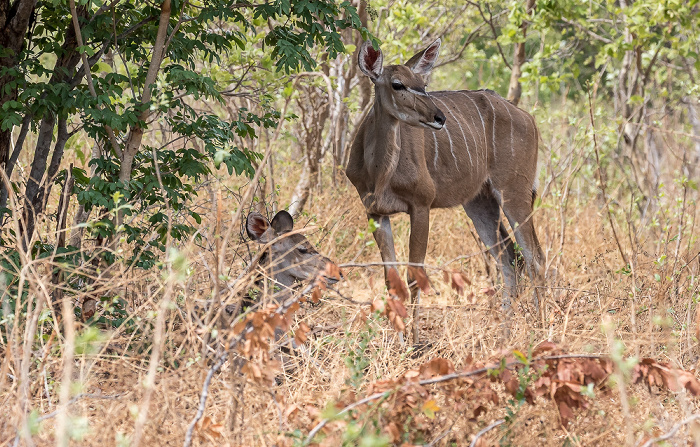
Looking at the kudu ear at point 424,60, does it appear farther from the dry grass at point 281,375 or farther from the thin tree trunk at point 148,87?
the thin tree trunk at point 148,87

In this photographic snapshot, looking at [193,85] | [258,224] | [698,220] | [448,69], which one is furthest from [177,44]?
[448,69]

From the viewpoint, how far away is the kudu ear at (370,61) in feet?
19.1

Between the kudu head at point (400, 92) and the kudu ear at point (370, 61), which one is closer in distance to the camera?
the kudu head at point (400, 92)

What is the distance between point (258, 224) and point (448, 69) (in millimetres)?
12861

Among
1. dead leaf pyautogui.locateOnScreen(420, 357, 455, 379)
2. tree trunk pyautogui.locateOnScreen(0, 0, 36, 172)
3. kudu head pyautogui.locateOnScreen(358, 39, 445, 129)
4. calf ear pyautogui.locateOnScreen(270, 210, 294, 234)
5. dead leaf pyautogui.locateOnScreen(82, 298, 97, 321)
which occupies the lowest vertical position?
dead leaf pyautogui.locateOnScreen(82, 298, 97, 321)

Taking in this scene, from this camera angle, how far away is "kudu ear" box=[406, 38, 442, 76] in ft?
20.2

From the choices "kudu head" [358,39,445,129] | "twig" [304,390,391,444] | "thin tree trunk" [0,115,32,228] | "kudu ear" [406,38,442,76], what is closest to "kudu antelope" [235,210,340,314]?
"kudu head" [358,39,445,129]

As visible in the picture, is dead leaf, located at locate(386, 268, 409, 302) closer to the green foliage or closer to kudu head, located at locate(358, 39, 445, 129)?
the green foliage

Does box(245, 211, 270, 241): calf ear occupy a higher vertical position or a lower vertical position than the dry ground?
higher

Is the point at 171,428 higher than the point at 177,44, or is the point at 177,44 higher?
the point at 177,44

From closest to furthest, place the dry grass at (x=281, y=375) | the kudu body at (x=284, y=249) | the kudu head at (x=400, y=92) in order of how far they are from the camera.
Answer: the dry grass at (x=281, y=375) < the kudu body at (x=284, y=249) < the kudu head at (x=400, y=92)

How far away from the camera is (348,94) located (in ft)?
28.2

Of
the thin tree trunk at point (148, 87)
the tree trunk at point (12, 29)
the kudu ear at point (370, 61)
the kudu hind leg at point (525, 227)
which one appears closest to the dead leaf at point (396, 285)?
the thin tree trunk at point (148, 87)

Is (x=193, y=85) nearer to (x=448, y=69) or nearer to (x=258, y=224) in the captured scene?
(x=258, y=224)
